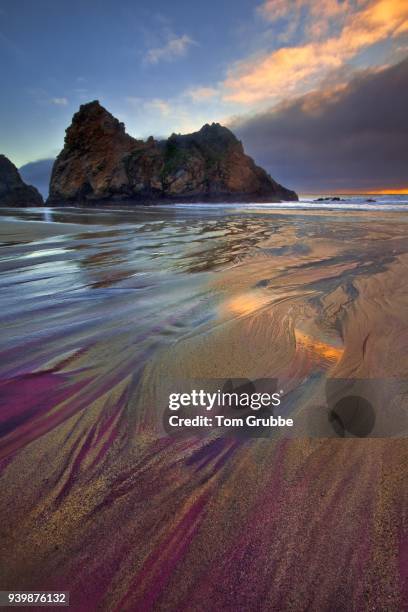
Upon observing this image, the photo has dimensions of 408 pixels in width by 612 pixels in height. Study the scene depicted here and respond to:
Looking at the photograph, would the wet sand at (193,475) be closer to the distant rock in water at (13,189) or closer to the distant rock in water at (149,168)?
the distant rock in water at (149,168)

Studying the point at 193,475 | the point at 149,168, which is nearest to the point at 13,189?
the point at 149,168

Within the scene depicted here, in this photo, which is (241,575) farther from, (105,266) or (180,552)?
(105,266)

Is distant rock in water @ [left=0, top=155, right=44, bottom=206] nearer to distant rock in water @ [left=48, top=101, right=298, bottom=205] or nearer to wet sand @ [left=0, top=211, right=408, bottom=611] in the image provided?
distant rock in water @ [left=48, top=101, right=298, bottom=205]

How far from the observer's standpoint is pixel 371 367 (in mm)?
1652

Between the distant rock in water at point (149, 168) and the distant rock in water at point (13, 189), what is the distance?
76.9 ft

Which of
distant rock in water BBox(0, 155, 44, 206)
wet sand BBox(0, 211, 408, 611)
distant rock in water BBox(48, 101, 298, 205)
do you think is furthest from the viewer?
distant rock in water BBox(0, 155, 44, 206)

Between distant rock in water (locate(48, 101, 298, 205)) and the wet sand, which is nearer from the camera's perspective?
the wet sand

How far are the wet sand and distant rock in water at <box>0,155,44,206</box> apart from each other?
85.3 meters

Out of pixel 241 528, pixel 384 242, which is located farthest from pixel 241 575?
pixel 384 242

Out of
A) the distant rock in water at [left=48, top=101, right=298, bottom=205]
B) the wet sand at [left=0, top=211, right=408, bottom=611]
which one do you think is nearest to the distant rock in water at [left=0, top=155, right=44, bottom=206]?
the distant rock in water at [left=48, top=101, right=298, bottom=205]

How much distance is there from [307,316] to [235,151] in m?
61.8

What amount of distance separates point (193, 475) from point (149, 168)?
55.6m

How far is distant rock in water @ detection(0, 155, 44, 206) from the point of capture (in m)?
74.0

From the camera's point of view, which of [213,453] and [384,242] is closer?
[213,453]
